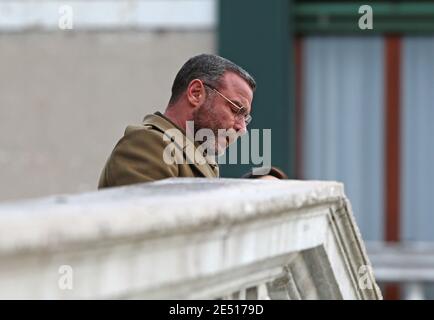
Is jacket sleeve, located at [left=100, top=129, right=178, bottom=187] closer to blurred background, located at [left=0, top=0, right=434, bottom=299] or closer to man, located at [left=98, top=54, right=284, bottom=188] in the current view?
man, located at [left=98, top=54, right=284, bottom=188]

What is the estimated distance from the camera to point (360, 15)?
7148 mm

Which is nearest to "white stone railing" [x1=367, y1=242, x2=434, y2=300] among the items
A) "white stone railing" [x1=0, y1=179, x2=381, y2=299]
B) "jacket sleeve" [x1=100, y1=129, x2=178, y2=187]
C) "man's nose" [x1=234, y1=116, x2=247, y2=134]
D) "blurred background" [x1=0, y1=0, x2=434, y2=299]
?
"blurred background" [x1=0, y1=0, x2=434, y2=299]

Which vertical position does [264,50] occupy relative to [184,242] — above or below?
below

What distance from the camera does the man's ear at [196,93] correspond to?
9.82 ft

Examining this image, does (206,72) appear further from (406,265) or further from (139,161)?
(406,265)

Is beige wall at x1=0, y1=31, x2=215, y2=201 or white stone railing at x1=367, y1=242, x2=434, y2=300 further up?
beige wall at x1=0, y1=31, x2=215, y2=201

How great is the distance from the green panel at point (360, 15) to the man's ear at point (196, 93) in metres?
4.25

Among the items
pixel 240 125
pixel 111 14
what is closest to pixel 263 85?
pixel 111 14

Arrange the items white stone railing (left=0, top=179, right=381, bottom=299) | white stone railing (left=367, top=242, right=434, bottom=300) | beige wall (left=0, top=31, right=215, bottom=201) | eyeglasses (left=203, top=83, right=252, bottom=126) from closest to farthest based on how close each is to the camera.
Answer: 1. white stone railing (left=0, top=179, right=381, bottom=299)
2. eyeglasses (left=203, top=83, right=252, bottom=126)
3. white stone railing (left=367, top=242, right=434, bottom=300)
4. beige wall (left=0, top=31, right=215, bottom=201)

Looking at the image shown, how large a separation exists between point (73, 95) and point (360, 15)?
184 centimetres

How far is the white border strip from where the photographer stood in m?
7.11

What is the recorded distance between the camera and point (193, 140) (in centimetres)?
297

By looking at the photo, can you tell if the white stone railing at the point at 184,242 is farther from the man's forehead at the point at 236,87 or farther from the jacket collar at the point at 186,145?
the man's forehead at the point at 236,87

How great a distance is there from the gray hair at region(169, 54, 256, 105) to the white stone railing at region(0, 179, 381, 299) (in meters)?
0.71
